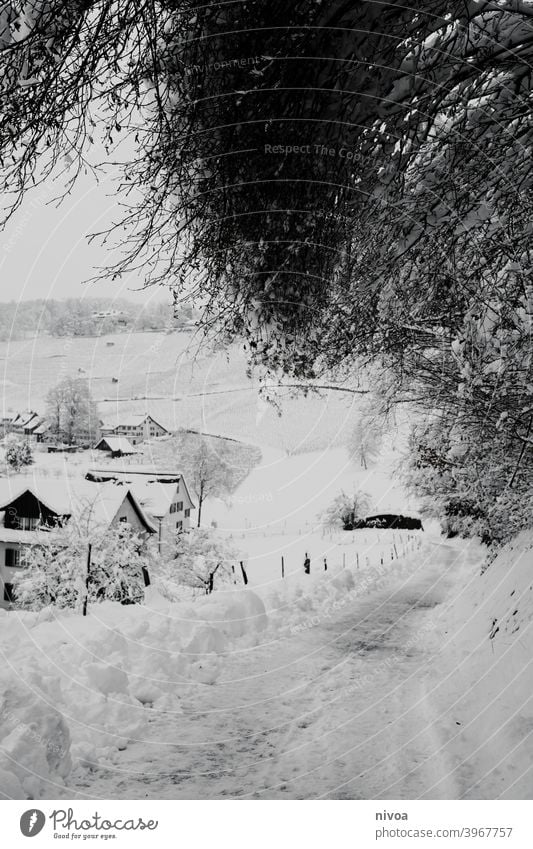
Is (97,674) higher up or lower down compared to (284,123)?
lower down

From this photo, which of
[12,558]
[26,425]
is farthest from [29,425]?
[12,558]

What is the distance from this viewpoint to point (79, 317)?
4.35 metres

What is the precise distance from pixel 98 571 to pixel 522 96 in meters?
10.8

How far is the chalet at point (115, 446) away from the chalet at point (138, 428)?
0.05 m

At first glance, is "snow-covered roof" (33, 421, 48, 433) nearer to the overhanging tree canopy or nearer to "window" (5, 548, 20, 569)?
the overhanging tree canopy

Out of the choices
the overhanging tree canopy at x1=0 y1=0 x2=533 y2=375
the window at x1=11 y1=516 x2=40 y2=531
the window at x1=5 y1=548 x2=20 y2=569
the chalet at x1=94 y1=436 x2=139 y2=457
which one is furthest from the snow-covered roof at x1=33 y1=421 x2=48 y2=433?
the window at x1=5 y1=548 x2=20 y2=569

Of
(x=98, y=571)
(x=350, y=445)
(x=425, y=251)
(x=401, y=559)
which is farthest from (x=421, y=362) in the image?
(x=98, y=571)

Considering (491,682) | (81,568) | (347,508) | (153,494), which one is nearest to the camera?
(491,682)

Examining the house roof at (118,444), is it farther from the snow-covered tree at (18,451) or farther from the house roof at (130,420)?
the snow-covered tree at (18,451)

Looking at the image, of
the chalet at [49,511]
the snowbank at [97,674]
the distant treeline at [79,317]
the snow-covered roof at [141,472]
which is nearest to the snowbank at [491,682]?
the snowbank at [97,674]

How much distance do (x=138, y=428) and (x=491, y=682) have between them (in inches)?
144

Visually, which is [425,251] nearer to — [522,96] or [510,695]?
[522,96]

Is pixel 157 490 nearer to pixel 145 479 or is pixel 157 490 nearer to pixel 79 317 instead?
pixel 145 479

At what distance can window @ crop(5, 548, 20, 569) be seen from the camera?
12586 millimetres
